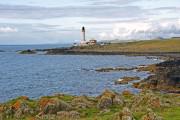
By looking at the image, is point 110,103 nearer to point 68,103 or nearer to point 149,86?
point 68,103

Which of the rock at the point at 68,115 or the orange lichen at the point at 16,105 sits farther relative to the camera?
the orange lichen at the point at 16,105

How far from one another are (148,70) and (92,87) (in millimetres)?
32998

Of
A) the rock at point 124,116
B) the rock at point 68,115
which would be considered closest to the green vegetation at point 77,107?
the rock at point 68,115

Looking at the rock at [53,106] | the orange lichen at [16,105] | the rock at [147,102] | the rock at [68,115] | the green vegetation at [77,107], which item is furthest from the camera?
the orange lichen at [16,105]

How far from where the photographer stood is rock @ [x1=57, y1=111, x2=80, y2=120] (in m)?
27.3

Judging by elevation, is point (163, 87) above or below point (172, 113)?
below

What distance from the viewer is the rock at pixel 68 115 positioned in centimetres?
2730

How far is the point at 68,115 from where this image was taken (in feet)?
92.3

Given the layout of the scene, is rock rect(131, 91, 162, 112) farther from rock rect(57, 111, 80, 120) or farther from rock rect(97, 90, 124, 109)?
rock rect(57, 111, 80, 120)

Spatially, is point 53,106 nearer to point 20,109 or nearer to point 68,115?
point 68,115

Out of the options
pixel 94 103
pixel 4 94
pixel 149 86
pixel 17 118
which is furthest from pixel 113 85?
pixel 17 118

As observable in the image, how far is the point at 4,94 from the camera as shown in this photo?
66.8 meters

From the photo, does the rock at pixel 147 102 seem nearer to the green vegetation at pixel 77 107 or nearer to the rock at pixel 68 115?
the green vegetation at pixel 77 107

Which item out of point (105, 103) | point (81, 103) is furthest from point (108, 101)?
point (81, 103)
